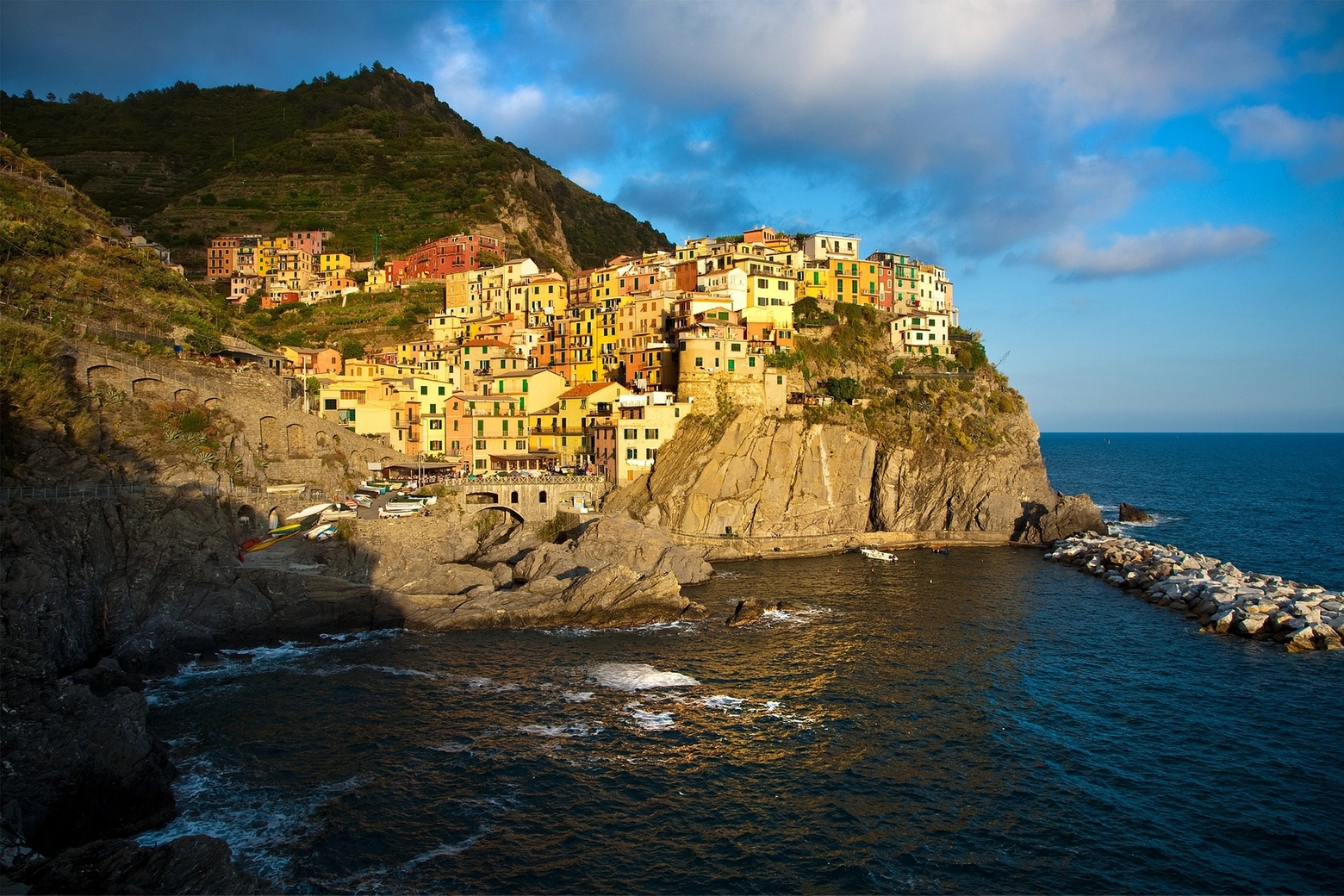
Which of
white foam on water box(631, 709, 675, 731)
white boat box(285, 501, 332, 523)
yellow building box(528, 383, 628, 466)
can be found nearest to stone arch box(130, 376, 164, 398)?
white boat box(285, 501, 332, 523)

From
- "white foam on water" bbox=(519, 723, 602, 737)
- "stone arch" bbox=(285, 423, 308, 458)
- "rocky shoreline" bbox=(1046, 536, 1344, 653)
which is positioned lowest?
"white foam on water" bbox=(519, 723, 602, 737)

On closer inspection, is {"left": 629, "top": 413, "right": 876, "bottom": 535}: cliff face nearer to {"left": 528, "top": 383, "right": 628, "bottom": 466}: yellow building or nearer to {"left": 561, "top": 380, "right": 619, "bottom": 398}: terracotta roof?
{"left": 528, "top": 383, "right": 628, "bottom": 466}: yellow building

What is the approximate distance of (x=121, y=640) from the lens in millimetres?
33656

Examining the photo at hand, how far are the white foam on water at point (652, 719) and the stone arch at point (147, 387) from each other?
3602cm

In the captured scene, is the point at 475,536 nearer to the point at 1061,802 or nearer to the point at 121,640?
the point at 121,640

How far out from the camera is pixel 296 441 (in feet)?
182

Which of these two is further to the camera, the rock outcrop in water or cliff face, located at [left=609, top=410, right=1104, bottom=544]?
cliff face, located at [left=609, top=410, right=1104, bottom=544]

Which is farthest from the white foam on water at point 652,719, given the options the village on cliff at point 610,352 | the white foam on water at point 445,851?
the village on cliff at point 610,352

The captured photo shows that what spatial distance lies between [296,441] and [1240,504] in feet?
311

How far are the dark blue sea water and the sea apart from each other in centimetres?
2360

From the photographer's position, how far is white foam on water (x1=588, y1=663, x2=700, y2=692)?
32.5m

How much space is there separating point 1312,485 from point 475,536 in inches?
4582

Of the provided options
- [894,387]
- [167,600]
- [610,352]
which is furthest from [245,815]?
[894,387]

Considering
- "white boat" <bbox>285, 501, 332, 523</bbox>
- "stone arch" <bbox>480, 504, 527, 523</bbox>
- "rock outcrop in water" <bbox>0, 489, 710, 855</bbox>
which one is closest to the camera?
"rock outcrop in water" <bbox>0, 489, 710, 855</bbox>
